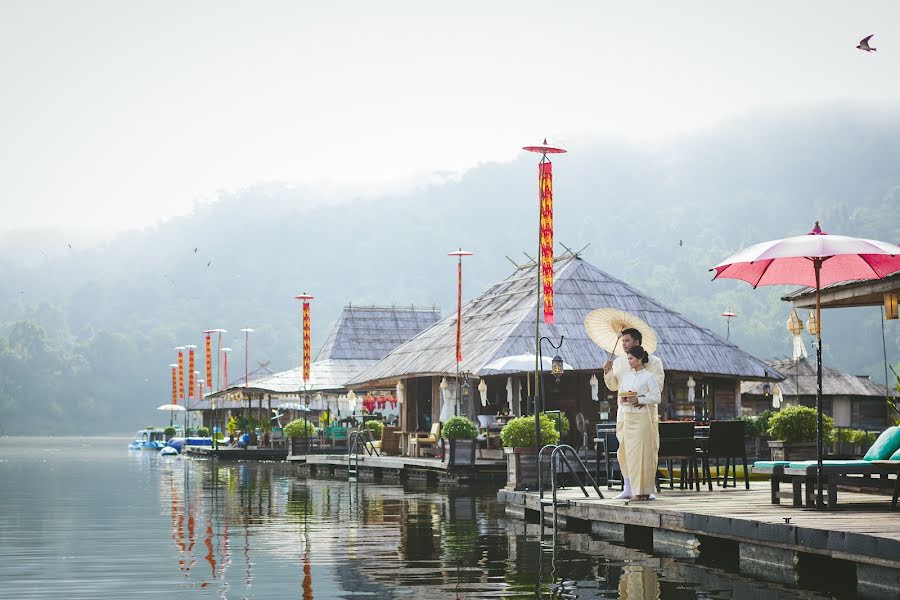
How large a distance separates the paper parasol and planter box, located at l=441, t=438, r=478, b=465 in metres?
10.7

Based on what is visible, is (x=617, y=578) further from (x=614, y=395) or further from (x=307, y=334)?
(x=307, y=334)

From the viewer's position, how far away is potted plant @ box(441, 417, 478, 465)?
26062 millimetres

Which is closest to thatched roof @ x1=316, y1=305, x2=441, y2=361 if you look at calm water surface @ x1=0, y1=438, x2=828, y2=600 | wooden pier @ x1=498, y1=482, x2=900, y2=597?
calm water surface @ x1=0, y1=438, x2=828, y2=600

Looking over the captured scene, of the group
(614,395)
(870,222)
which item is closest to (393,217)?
(870,222)

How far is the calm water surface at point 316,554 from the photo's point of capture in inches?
412

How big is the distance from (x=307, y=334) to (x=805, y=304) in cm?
2802

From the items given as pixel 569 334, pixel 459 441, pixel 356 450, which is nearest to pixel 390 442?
pixel 356 450

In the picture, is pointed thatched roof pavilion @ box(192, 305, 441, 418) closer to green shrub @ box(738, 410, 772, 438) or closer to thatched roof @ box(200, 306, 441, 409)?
thatched roof @ box(200, 306, 441, 409)

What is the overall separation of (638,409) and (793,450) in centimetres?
545

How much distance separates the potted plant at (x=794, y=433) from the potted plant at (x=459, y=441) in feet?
27.4

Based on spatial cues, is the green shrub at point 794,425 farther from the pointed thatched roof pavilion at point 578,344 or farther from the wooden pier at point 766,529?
the pointed thatched roof pavilion at point 578,344

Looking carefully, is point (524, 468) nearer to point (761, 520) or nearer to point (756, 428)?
point (761, 520)

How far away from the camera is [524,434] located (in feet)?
64.4

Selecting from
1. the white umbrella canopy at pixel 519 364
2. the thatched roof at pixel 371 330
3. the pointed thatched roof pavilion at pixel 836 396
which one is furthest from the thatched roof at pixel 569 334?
the thatched roof at pixel 371 330
